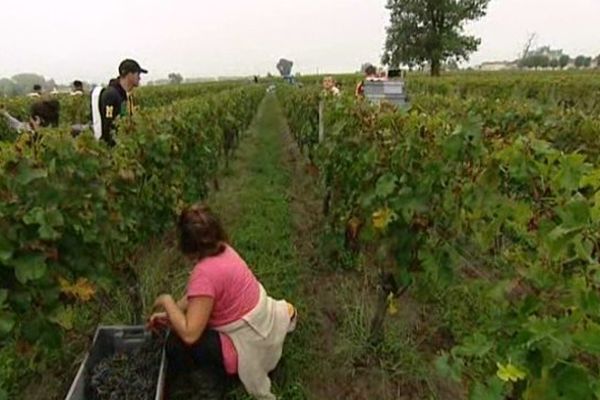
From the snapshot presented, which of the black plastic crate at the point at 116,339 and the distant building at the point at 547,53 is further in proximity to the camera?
the distant building at the point at 547,53

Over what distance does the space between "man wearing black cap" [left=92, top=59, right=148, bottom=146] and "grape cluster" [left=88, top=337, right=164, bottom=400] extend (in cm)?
266

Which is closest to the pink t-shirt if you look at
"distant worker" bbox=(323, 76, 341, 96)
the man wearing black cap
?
the man wearing black cap

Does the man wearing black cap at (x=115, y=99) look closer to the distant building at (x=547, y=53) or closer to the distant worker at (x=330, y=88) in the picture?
the distant worker at (x=330, y=88)

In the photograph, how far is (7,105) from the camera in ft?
36.9

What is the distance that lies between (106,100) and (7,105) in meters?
7.42

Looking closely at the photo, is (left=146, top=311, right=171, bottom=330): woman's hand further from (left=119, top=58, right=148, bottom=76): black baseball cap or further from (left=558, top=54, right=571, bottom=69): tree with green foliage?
(left=558, top=54, right=571, bottom=69): tree with green foliage

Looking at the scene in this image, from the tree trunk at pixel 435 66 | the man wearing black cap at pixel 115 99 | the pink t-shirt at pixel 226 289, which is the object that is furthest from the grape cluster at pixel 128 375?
the tree trunk at pixel 435 66

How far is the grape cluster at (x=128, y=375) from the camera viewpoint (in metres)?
2.85

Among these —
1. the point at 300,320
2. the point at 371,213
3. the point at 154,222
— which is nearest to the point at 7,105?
the point at 154,222

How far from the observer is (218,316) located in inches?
115

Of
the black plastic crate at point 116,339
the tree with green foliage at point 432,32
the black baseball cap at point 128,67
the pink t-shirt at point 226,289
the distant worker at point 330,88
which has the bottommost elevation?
the black plastic crate at point 116,339

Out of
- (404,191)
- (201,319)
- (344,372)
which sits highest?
(404,191)

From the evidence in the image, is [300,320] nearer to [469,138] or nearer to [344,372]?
[344,372]

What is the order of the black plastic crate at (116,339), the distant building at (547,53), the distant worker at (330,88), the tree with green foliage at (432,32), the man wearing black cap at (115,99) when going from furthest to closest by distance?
the distant building at (547,53), the tree with green foliage at (432,32), the distant worker at (330,88), the man wearing black cap at (115,99), the black plastic crate at (116,339)
